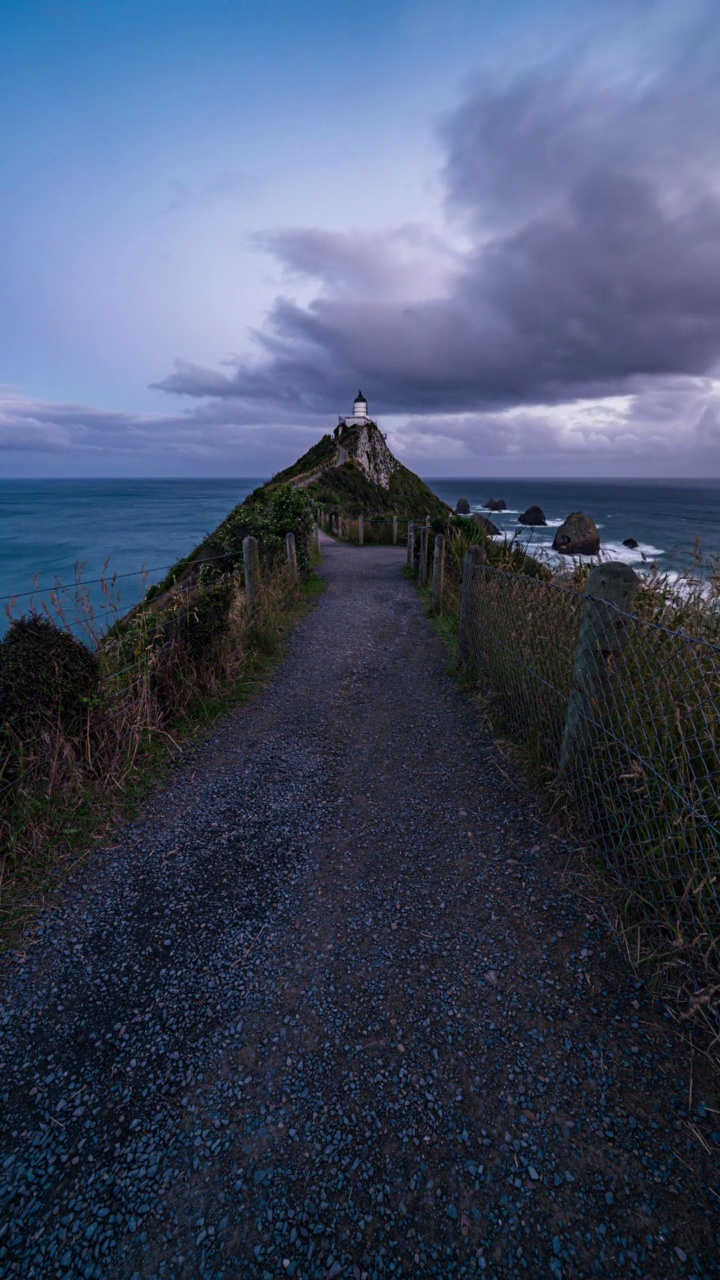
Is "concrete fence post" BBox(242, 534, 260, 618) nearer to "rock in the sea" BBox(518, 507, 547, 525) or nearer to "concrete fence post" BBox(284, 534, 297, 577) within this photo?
"concrete fence post" BBox(284, 534, 297, 577)

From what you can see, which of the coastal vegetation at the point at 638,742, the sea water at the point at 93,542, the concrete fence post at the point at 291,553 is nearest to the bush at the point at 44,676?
the coastal vegetation at the point at 638,742

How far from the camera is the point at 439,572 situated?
1043 centimetres

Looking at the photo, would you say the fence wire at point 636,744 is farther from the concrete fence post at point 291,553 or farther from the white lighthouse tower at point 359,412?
the white lighthouse tower at point 359,412

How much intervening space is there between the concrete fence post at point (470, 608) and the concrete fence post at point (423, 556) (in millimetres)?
6024

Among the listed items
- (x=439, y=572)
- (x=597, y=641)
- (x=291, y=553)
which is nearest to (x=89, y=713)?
(x=597, y=641)

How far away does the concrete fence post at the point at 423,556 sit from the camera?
1295cm

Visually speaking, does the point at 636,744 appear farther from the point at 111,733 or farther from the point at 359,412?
the point at 359,412

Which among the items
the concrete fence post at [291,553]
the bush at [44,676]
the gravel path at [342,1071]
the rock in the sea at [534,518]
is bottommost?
the gravel path at [342,1071]

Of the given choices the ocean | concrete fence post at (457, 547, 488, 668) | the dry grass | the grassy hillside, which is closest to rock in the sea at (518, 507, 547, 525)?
the ocean

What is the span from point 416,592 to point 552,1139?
36.7ft

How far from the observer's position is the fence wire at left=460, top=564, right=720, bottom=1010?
2664 mm

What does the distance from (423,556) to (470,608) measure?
21.5ft

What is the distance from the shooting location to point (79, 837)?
12.2 feet

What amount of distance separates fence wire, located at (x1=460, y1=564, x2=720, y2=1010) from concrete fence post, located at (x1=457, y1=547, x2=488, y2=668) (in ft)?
3.76
